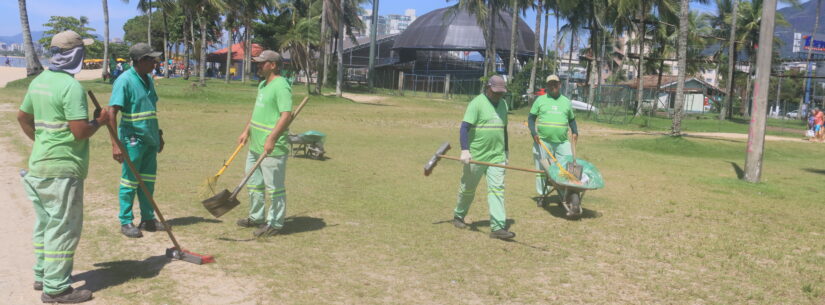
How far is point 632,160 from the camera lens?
15.4 meters

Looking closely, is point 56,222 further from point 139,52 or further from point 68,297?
point 139,52

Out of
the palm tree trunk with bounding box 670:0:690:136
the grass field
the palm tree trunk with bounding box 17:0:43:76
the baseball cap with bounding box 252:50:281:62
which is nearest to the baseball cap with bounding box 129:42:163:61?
the baseball cap with bounding box 252:50:281:62

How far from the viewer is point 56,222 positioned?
428cm

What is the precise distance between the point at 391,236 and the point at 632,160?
407 inches

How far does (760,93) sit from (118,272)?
11640mm

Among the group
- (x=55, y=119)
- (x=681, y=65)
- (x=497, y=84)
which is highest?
(x=681, y=65)

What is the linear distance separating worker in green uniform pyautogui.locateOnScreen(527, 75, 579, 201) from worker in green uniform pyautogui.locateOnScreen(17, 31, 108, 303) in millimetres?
5852

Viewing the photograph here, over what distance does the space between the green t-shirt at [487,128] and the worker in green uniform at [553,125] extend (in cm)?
185

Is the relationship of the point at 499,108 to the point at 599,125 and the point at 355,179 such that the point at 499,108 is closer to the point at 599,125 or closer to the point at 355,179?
the point at 355,179

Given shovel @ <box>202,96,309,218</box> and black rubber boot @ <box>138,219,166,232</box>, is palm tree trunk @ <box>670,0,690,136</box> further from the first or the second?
black rubber boot @ <box>138,219,166,232</box>

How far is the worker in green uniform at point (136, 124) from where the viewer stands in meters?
5.97

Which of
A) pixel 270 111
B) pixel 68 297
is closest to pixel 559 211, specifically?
pixel 270 111

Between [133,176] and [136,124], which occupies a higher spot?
[136,124]

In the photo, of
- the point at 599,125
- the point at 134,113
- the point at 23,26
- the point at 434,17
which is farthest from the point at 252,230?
the point at 434,17
